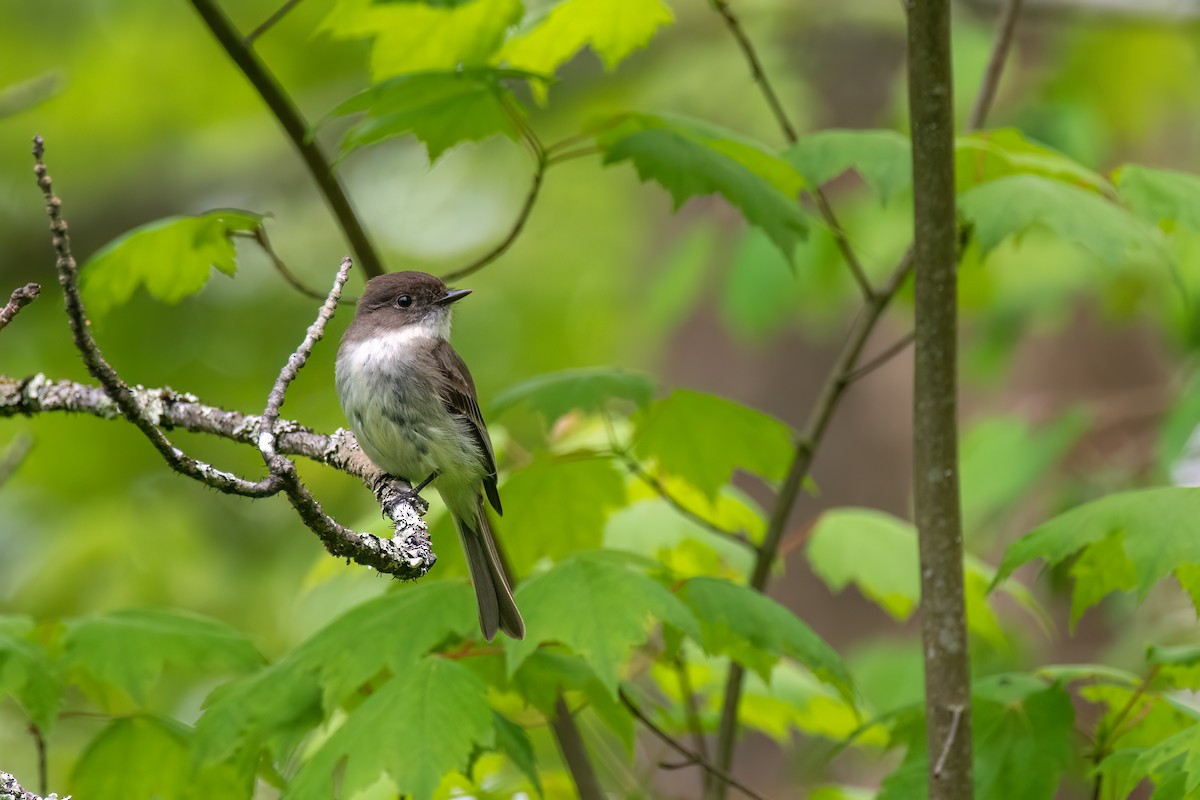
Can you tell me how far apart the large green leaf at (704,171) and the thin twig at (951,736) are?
1043mm

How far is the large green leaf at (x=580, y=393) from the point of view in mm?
3041

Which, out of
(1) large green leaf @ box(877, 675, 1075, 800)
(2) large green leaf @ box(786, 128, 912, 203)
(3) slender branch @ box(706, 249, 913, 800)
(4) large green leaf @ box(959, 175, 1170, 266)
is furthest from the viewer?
(3) slender branch @ box(706, 249, 913, 800)

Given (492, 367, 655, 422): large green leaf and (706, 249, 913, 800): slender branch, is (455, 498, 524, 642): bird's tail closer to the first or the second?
(492, 367, 655, 422): large green leaf

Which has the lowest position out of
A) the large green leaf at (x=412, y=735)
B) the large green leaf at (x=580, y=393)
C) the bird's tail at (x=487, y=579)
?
the large green leaf at (x=412, y=735)

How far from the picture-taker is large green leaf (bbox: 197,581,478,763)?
8.45 ft

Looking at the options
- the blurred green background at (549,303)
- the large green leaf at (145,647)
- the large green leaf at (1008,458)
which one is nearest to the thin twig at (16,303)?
the large green leaf at (145,647)

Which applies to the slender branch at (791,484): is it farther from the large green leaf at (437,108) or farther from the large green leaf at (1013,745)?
the large green leaf at (437,108)

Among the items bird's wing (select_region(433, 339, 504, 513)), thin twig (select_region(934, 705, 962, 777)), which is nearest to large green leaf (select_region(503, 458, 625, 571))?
A: bird's wing (select_region(433, 339, 504, 513))

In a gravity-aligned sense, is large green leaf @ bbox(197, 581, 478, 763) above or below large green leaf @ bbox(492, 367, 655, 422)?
below

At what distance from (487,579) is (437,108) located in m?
1.06

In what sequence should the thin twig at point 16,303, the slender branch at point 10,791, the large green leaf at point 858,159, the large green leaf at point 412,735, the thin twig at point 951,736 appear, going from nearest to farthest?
the slender branch at point 10,791 → the thin twig at point 16,303 → the large green leaf at point 412,735 → the thin twig at point 951,736 → the large green leaf at point 858,159

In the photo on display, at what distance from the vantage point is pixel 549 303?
1034 centimetres

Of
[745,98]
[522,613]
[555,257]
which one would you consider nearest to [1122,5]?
[745,98]

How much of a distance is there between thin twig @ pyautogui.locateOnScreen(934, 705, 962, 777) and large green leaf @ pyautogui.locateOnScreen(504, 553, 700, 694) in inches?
22.3
